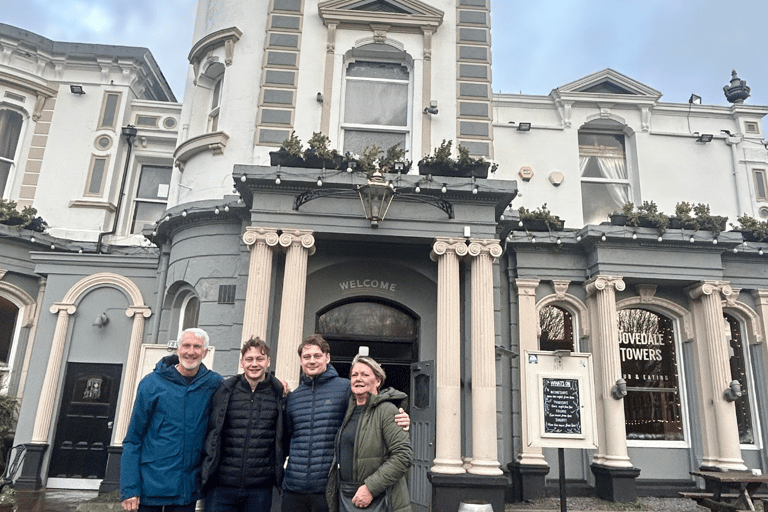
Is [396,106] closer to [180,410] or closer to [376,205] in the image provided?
[376,205]

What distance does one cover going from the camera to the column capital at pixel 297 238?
8.95 metres

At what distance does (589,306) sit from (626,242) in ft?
5.18

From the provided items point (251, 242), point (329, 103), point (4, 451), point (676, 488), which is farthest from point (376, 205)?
point (4, 451)

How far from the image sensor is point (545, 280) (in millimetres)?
12242

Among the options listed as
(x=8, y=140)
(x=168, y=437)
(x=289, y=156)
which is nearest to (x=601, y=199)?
(x=289, y=156)

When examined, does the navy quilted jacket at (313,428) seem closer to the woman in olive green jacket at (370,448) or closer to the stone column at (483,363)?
the woman in olive green jacket at (370,448)

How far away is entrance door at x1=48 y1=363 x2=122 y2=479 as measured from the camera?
11.5 m

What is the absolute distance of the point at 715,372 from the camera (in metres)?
11.1

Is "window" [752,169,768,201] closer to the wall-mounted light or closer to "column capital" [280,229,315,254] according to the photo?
"column capital" [280,229,315,254]

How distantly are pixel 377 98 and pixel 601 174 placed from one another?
633 centimetres

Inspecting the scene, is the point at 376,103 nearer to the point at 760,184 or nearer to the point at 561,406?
the point at 561,406

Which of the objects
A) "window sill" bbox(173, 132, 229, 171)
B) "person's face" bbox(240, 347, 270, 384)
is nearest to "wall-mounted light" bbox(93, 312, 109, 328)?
"window sill" bbox(173, 132, 229, 171)

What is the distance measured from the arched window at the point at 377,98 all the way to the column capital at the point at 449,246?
2.45 meters

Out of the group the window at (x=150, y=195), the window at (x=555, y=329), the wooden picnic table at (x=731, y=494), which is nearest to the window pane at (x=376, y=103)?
the window at (x=555, y=329)
